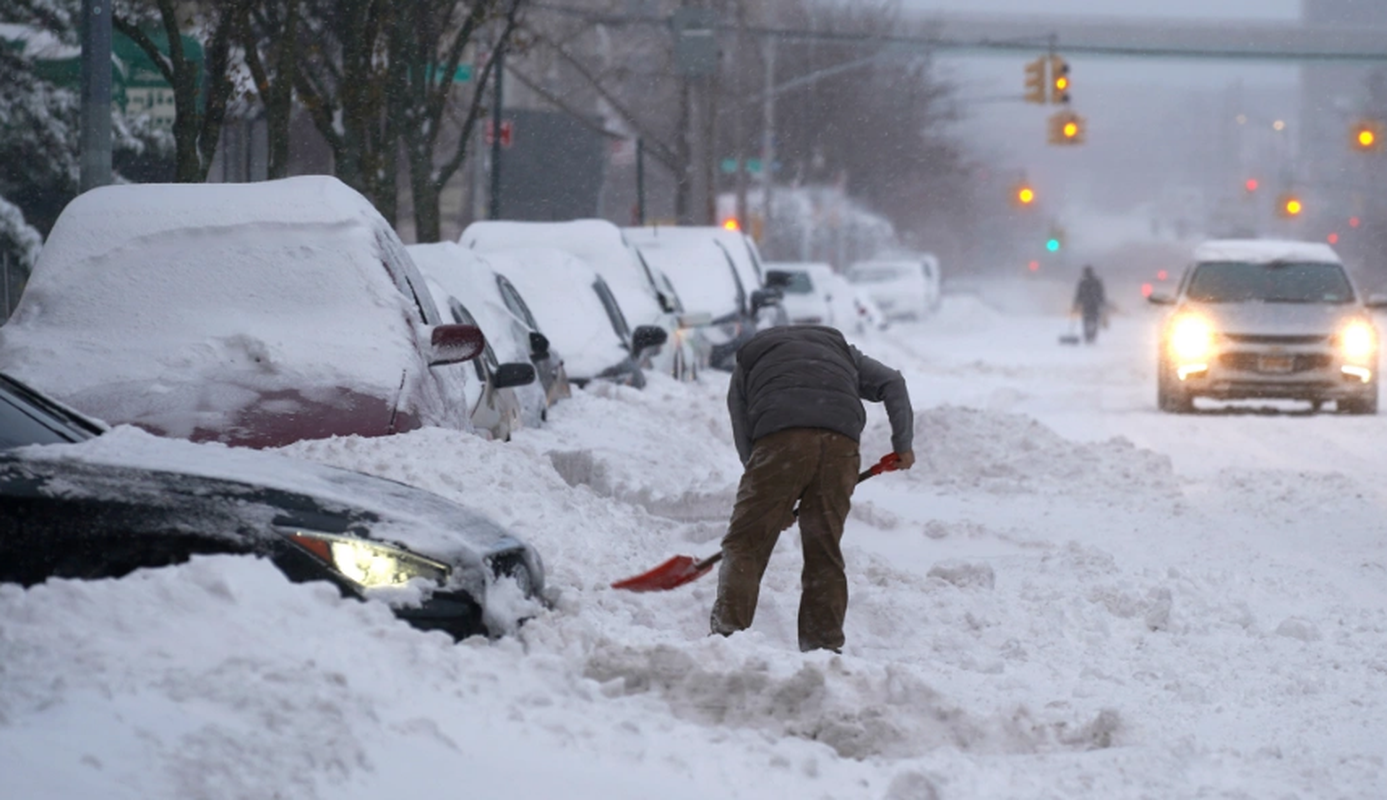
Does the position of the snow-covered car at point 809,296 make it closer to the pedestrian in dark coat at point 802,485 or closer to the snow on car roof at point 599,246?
the snow on car roof at point 599,246

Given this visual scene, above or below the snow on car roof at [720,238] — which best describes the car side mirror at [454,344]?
above

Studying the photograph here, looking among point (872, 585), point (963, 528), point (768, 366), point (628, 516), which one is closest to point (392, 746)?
point (768, 366)

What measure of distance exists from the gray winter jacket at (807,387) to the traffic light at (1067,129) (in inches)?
1159

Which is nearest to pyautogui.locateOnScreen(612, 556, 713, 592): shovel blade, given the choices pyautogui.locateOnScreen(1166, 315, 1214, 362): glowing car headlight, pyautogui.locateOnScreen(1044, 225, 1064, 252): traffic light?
pyautogui.locateOnScreen(1166, 315, 1214, 362): glowing car headlight

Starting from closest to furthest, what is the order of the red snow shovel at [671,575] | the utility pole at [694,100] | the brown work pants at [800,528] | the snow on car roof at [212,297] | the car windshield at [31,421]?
the car windshield at [31,421] < the brown work pants at [800,528] < the red snow shovel at [671,575] < the snow on car roof at [212,297] < the utility pole at [694,100]

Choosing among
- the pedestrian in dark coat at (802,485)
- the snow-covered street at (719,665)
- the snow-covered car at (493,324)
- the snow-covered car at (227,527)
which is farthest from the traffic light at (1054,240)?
the snow-covered car at (227,527)

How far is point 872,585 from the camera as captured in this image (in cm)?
845

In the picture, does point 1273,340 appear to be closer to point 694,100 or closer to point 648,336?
point 648,336

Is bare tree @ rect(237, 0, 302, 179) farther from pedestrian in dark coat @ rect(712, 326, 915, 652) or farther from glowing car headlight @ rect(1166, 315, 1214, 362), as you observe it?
glowing car headlight @ rect(1166, 315, 1214, 362)

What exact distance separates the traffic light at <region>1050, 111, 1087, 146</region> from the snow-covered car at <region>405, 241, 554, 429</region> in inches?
973

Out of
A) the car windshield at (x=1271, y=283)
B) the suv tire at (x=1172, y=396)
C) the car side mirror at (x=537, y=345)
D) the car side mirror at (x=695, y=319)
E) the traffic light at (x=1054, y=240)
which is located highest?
the car side mirror at (x=537, y=345)

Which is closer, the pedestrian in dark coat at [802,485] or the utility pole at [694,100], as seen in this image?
the pedestrian in dark coat at [802,485]

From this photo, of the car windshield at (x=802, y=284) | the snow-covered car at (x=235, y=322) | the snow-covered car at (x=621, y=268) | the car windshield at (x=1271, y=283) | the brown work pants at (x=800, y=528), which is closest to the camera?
the brown work pants at (x=800, y=528)

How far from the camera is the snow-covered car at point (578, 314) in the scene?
591 inches
